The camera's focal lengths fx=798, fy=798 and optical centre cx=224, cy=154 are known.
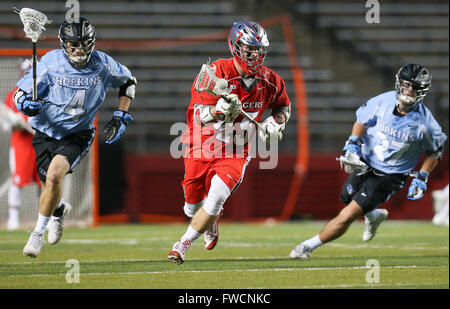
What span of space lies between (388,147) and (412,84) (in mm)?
569

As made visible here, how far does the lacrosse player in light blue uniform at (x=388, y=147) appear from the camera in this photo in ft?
19.3

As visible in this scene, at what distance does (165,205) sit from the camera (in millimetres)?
10938

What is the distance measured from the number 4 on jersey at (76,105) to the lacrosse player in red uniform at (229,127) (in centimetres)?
80

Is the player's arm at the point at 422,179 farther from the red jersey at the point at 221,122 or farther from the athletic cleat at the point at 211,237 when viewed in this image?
the athletic cleat at the point at 211,237

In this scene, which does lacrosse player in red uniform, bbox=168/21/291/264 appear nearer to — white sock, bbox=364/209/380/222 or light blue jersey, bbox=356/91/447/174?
light blue jersey, bbox=356/91/447/174

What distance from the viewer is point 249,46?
209 inches

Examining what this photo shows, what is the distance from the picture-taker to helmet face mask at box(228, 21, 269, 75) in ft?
17.4

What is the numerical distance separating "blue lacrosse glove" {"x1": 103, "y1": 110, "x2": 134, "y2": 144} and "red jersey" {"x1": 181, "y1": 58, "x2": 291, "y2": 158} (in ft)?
1.63

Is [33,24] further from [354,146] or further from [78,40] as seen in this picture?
[354,146]

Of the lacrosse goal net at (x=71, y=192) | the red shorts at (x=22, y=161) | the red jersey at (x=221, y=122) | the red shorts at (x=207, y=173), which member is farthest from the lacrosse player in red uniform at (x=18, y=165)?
the red jersey at (x=221, y=122)

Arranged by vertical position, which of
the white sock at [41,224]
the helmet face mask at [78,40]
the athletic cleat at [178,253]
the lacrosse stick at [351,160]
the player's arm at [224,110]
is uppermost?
the helmet face mask at [78,40]

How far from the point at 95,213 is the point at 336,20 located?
748 cm

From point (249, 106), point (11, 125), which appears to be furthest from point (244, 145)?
point (11, 125)

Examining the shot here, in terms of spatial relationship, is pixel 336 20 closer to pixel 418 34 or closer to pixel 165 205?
pixel 418 34
